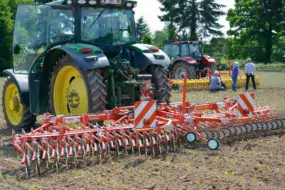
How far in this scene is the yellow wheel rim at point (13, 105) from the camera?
8.73 metres

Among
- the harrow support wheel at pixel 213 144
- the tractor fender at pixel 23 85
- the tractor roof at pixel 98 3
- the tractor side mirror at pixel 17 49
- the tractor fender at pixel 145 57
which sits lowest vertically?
the harrow support wheel at pixel 213 144

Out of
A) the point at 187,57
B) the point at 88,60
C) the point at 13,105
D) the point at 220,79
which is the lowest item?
the point at 220,79

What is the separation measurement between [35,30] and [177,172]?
166 inches

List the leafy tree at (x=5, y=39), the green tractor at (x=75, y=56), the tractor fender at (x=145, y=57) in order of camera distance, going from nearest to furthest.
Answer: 1. the green tractor at (x=75, y=56)
2. the tractor fender at (x=145, y=57)
3. the leafy tree at (x=5, y=39)

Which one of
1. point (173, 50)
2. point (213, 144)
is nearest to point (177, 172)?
point (213, 144)

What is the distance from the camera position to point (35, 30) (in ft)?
26.8

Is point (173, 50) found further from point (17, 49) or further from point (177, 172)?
point (177, 172)

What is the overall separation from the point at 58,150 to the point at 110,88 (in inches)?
78.4

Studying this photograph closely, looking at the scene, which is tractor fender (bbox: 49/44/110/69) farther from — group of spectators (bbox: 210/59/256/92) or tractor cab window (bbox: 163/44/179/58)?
tractor cab window (bbox: 163/44/179/58)

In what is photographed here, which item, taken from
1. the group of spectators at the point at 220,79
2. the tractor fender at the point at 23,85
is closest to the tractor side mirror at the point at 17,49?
the tractor fender at the point at 23,85

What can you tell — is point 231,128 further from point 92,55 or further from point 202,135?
point 92,55

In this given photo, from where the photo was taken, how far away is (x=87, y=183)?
489 cm

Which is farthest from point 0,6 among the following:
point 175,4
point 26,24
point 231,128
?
point 231,128

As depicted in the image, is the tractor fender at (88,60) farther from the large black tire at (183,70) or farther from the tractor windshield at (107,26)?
the large black tire at (183,70)
